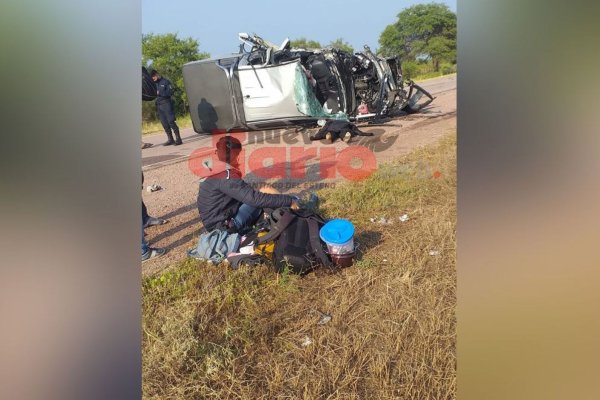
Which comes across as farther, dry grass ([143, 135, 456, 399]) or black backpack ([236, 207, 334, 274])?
black backpack ([236, 207, 334, 274])

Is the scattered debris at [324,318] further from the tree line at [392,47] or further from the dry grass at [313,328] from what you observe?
the tree line at [392,47]

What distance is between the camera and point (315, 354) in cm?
199

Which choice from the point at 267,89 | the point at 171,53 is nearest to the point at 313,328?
the point at 267,89

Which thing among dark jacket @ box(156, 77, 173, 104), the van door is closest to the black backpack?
the van door

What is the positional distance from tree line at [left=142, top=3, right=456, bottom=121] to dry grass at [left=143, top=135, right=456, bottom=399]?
646 cm

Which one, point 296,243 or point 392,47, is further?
point 392,47

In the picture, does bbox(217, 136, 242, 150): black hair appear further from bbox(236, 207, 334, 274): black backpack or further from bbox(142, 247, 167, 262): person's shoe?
bbox(142, 247, 167, 262): person's shoe

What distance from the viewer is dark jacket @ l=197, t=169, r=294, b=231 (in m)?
2.93

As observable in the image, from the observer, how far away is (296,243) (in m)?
2.73

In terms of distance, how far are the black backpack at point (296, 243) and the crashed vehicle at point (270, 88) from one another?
14.8ft

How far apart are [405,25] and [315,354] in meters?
21.0

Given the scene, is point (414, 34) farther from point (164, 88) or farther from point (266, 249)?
point (266, 249)

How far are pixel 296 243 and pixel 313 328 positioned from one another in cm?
67
